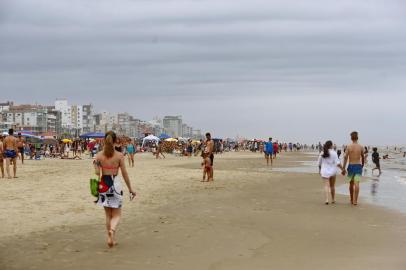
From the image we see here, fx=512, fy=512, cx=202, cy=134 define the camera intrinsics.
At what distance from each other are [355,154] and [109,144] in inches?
274

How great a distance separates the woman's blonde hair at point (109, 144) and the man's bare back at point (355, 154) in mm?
6832

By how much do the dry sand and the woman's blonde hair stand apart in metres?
1.29

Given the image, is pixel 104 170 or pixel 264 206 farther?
pixel 264 206

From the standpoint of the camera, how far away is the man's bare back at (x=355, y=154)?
12.0 meters

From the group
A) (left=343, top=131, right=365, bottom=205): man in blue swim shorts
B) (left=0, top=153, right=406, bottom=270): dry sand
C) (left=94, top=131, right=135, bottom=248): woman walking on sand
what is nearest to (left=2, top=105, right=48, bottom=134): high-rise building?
(left=0, top=153, right=406, bottom=270): dry sand

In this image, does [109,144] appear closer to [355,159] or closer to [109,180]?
[109,180]

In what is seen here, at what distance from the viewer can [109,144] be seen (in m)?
7.05

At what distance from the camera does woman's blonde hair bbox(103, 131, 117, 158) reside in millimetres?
7023

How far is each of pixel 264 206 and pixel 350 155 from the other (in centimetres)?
240

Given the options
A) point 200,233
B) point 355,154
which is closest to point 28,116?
point 355,154

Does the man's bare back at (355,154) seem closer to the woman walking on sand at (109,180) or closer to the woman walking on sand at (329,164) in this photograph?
the woman walking on sand at (329,164)

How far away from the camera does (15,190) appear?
1355cm

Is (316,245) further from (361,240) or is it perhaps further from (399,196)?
(399,196)

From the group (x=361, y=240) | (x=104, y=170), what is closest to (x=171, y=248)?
(x=104, y=170)
